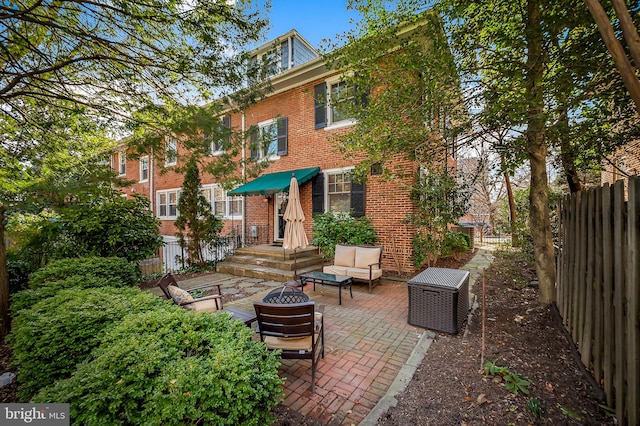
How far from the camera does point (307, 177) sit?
32.2 ft

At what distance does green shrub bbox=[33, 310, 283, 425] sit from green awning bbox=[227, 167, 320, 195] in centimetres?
740

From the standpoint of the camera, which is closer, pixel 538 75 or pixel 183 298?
pixel 538 75

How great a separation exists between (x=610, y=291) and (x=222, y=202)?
14.0 metres

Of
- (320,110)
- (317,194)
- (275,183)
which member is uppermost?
(320,110)

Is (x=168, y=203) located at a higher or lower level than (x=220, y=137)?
lower

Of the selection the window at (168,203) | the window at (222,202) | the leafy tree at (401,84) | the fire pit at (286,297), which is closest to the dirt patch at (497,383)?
the fire pit at (286,297)

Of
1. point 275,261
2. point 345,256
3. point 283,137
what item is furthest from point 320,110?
point 275,261

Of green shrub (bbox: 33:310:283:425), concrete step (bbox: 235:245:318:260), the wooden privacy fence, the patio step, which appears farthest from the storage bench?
concrete step (bbox: 235:245:318:260)

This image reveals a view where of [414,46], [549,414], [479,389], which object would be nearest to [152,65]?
[414,46]

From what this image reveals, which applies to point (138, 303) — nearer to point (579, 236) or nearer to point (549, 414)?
point (549, 414)

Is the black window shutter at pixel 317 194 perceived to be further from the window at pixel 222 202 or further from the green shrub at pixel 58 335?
the green shrub at pixel 58 335

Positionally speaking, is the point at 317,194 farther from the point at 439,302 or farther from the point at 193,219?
the point at 439,302

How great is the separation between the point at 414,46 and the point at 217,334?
491 centimetres

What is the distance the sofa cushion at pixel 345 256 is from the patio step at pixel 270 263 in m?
1.45
